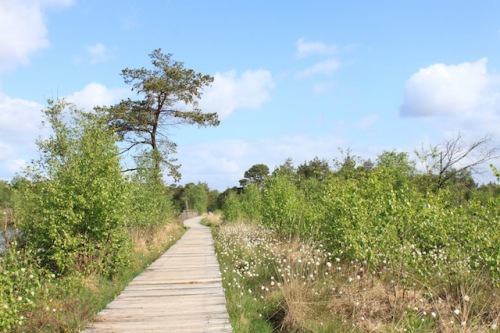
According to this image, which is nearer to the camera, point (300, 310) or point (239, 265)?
point (300, 310)

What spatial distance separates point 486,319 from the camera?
5059mm

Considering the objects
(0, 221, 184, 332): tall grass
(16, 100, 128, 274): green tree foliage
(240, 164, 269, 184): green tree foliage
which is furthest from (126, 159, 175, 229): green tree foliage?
(240, 164, 269, 184): green tree foliage

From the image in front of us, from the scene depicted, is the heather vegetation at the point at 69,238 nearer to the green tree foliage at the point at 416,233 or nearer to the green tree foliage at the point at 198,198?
the green tree foliage at the point at 416,233

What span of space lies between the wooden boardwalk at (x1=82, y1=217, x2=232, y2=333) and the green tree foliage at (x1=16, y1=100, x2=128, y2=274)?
1.01 meters

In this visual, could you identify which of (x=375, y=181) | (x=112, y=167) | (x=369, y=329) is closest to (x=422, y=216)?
(x=375, y=181)

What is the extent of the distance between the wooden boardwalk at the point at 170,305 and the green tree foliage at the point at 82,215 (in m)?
1.01

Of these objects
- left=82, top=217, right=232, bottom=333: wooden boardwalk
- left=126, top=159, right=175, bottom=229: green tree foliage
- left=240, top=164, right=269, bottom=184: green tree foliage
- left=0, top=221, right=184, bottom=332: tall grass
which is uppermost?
left=240, top=164, right=269, bottom=184: green tree foliage

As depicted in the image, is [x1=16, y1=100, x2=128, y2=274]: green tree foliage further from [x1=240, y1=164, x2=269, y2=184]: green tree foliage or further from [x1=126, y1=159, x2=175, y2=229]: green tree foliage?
[x1=240, y1=164, x2=269, y2=184]: green tree foliage

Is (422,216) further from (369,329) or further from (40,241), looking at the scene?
(40,241)

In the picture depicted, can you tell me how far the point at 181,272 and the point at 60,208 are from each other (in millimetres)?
2843

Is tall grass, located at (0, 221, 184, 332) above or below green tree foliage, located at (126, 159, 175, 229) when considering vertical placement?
below

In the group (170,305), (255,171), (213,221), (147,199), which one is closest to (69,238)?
(170,305)

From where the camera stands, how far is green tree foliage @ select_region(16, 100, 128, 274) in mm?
7344

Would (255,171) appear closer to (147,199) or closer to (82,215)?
(147,199)
